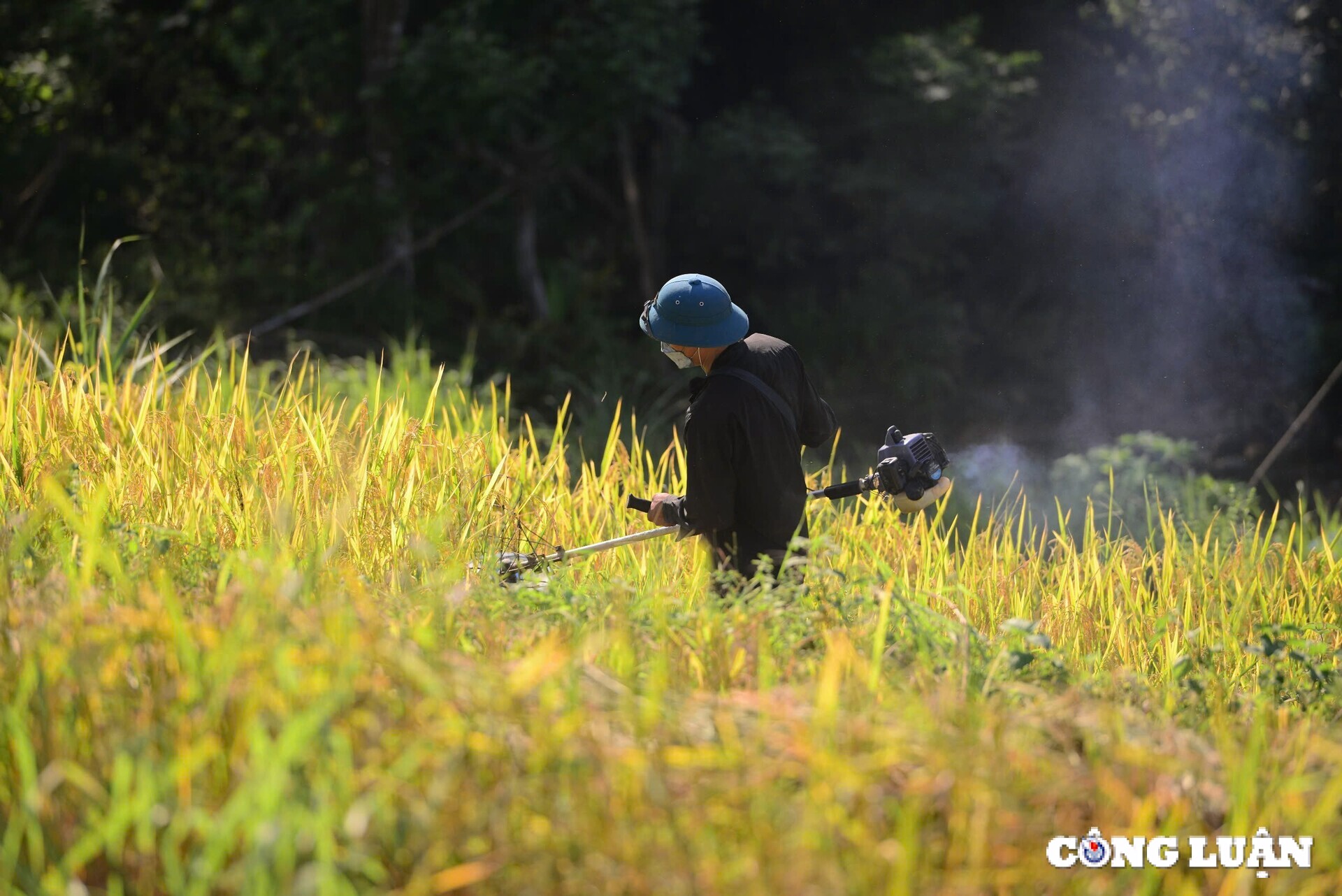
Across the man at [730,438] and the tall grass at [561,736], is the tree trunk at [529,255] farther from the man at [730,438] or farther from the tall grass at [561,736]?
the tall grass at [561,736]

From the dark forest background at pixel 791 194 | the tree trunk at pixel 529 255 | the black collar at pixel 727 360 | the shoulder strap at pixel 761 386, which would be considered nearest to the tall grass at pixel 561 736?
the shoulder strap at pixel 761 386

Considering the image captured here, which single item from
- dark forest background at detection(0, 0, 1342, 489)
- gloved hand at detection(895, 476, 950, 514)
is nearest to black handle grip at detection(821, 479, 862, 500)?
gloved hand at detection(895, 476, 950, 514)

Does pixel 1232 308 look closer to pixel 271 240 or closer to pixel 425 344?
pixel 425 344

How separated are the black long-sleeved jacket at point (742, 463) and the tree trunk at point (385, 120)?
8.10 meters

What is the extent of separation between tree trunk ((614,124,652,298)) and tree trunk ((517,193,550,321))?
95 cm

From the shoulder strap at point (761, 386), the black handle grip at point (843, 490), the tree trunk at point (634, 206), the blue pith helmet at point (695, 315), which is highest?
the tree trunk at point (634, 206)

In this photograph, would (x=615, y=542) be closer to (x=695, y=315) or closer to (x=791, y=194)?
(x=695, y=315)

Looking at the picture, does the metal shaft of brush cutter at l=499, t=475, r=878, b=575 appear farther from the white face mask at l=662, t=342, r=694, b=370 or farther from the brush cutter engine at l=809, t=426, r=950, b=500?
the white face mask at l=662, t=342, r=694, b=370

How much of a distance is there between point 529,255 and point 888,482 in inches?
349

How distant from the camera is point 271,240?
12828mm

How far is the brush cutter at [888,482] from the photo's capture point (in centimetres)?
407

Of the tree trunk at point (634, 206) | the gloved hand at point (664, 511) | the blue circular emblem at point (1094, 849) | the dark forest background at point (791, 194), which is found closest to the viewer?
the blue circular emblem at point (1094, 849)

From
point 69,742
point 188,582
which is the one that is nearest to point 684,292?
point 188,582

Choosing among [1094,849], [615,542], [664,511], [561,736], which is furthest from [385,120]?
[1094,849]
